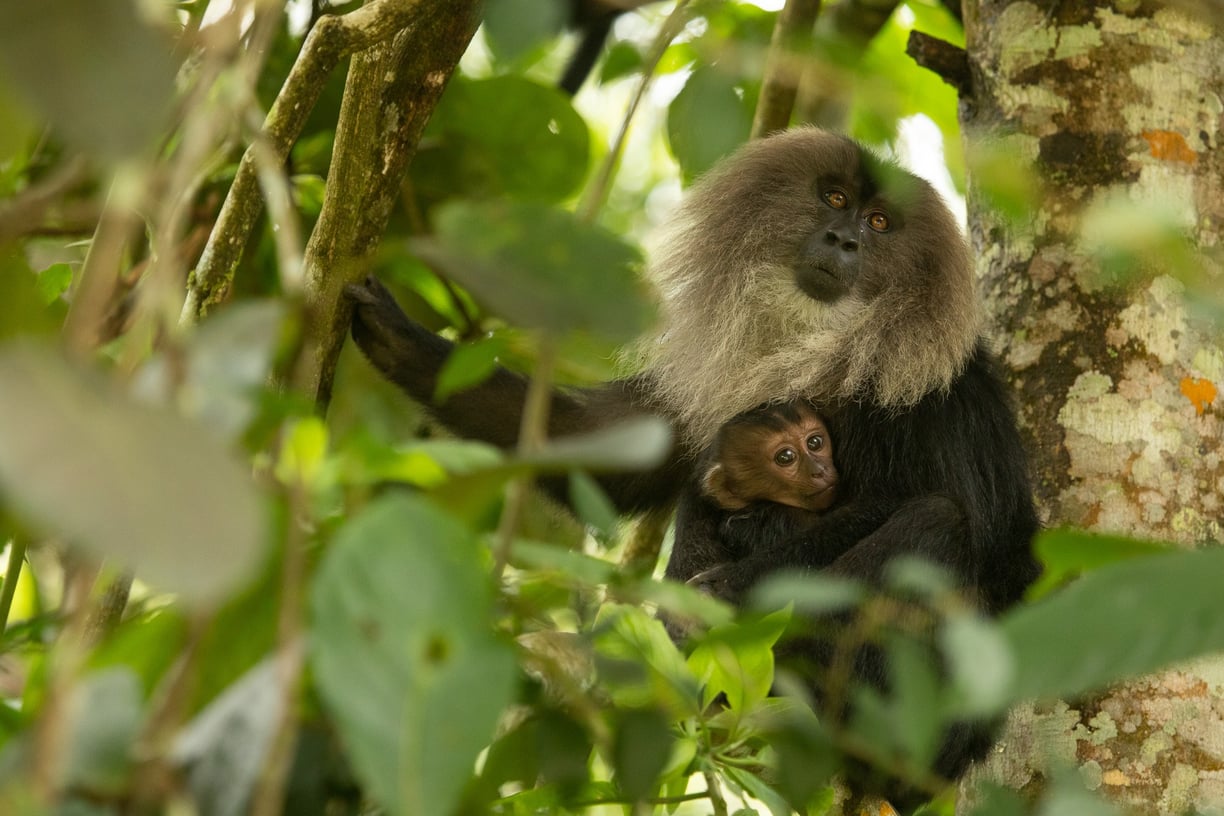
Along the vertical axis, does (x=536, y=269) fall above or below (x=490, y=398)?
above

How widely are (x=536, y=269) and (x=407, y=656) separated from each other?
0.27 metres

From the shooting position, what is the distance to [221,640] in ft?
3.10

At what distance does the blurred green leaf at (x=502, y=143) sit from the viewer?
10.4 feet

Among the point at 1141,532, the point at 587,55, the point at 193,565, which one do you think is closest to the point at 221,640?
the point at 193,565

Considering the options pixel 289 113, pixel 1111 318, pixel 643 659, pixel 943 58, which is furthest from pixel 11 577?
pixel 943 58

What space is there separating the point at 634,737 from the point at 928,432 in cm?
207

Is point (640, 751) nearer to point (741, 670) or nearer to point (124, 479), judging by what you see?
point (741, 670)

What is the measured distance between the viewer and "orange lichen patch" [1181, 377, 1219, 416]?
2621 mm

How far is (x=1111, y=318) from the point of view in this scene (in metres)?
2.70

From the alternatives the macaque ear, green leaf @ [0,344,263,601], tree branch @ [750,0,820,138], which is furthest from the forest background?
the macaque ear

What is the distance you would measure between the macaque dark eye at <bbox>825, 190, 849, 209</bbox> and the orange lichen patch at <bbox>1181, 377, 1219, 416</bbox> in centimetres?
Answer: 102

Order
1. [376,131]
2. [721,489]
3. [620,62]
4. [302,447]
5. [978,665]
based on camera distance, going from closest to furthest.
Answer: [978,665] < [302,447] < [376,131] < [620,62] < [721,489]

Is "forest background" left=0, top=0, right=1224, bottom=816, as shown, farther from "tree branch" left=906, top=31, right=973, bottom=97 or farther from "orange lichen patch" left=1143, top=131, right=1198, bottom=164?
"orange lichen patch" left=1143, top=131, right=1198, bottom=164

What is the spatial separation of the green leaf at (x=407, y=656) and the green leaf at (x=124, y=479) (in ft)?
0.36
